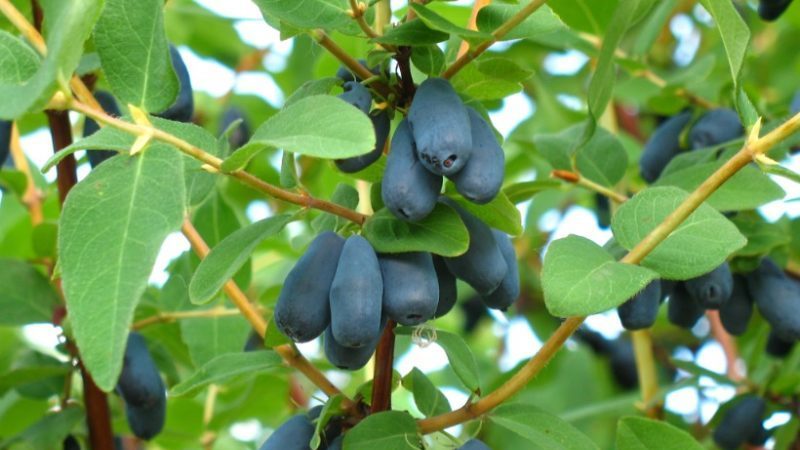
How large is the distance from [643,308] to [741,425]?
39 centimetres

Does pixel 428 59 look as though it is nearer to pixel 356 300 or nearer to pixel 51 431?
pixel 356 300

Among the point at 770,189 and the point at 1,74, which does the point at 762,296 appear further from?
the point at 1,74

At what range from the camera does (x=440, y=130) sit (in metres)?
1.03

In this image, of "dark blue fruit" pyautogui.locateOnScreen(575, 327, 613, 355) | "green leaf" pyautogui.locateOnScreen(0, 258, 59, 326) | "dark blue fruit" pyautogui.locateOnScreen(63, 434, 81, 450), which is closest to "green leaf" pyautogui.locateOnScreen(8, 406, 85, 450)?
"dark blue fruit" pyautogui.locateOnScreen(63, 434, 81, 450)

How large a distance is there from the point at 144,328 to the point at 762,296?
0.79 m

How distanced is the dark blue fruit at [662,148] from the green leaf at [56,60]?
2.98ft

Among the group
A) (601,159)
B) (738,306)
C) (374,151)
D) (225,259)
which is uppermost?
(601,159)

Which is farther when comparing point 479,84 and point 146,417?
point 146,417

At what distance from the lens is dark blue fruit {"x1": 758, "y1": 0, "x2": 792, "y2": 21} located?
5.22 feet

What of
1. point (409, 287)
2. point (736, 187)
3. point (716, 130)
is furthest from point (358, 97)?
point (716, 130)

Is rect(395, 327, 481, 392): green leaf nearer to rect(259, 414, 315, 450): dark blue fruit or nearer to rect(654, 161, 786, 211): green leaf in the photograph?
rect(259, 414, 315, 450): dark blue fruit

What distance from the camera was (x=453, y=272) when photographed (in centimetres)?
116

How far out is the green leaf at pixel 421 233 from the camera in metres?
1.09

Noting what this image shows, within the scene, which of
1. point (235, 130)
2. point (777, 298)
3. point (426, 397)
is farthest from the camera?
point (235, 130)
